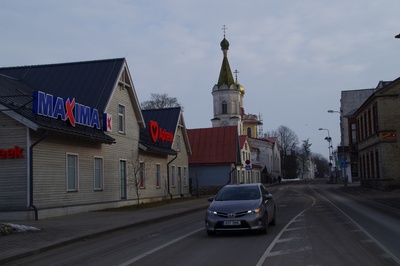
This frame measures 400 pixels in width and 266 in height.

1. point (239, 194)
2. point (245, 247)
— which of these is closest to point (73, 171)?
point (239, 194)

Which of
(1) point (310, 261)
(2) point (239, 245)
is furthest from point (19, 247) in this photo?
(1) point (310, 261)

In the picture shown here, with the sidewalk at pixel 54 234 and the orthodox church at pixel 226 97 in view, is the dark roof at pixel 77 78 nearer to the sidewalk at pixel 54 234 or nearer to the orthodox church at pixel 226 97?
the sidewalk at pixel 54 234

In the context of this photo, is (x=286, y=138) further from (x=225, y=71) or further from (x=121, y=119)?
(x=121, y=119)

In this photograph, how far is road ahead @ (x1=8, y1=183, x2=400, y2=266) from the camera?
380 inches

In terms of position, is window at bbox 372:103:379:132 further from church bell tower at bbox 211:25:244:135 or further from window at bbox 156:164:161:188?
church bell tower at bbox 211:25:244:135

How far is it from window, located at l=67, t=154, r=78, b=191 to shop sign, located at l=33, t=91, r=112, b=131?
174 cm

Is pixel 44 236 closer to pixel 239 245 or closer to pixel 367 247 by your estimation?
pixel 239 245

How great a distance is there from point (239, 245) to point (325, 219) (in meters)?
7.15

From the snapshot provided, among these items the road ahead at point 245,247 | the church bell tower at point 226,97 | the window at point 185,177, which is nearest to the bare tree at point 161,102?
the church bell tower at point 226,97

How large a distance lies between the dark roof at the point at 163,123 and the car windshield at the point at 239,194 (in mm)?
18639

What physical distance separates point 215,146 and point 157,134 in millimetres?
22553

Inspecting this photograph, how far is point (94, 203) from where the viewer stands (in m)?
24.5

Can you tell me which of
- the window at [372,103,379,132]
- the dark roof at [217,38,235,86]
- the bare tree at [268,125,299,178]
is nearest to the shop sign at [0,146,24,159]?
the window at [372,103,379,132]

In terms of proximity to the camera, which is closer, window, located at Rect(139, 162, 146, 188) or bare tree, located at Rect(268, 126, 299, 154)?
window, located at Rect(139, 162, 146, 188)
